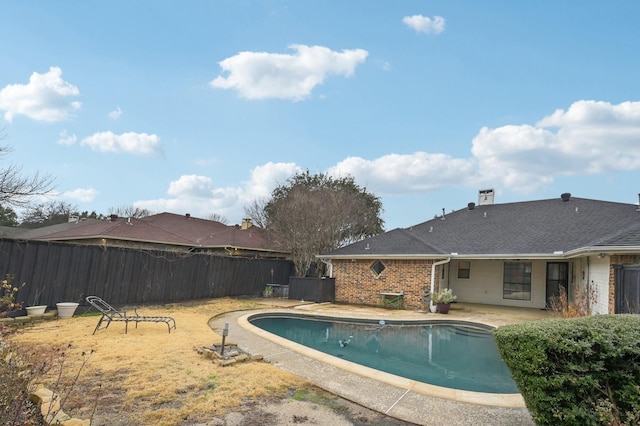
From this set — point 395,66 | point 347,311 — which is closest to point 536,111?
point 395,66

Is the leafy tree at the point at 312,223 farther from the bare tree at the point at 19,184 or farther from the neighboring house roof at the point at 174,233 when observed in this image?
the bare tree at the point at 19,184

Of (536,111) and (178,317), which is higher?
(536,111)

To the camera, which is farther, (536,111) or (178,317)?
(536,111)

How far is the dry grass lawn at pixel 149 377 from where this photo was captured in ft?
13.3

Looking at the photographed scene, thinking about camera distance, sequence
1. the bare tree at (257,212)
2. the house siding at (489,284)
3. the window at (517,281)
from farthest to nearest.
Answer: the bare tree at (257,212) → the window at (517,281) → the house siding at (489,284)

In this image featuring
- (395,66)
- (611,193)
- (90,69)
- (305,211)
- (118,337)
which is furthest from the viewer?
(305,211)

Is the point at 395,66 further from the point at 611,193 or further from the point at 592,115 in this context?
the point at 611,193

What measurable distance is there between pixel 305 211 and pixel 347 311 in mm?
7011

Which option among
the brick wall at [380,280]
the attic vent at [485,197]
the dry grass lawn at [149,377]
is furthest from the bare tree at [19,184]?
the attic vent at [485,197]

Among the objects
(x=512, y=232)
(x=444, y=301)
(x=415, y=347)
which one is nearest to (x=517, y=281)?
(x=512, y=232)

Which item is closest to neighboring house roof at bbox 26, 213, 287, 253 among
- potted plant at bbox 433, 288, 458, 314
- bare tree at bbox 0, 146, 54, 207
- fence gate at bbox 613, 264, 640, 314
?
bare tree at bbox 0, 146, 54, 207

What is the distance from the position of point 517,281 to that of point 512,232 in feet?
7.06

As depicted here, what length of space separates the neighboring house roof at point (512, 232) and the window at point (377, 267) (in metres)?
0.46

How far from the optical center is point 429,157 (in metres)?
20.0
